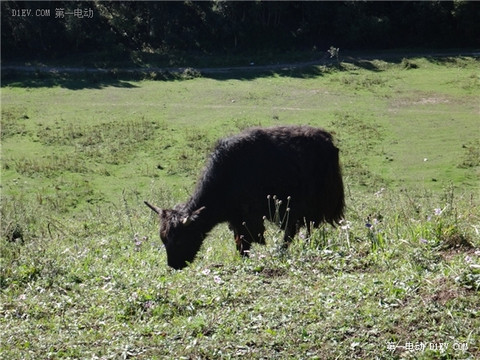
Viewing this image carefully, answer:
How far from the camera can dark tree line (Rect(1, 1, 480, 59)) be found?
160 ft

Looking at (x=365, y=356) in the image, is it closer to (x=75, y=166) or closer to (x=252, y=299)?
(x=252, y=299)

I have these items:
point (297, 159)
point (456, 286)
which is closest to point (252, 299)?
point (456, 286)

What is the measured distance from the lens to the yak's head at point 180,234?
40.7 feet

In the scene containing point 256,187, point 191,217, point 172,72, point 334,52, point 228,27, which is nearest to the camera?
point 191,217

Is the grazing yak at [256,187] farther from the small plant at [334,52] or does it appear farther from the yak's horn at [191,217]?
the small plant at [334,52]

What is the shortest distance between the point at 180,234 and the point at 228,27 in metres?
40.5

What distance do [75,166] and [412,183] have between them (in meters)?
13.7

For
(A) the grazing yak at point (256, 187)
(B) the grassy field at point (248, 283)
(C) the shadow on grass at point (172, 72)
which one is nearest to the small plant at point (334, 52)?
(C) the shadow on grass at point (172, 72)

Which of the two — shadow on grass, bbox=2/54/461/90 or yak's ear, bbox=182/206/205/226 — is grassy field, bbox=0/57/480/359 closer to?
yak's ear, bbox=182/206/205/226

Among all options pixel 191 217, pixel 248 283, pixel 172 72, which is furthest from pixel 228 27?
pixel 248 283

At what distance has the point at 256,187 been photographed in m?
13.2

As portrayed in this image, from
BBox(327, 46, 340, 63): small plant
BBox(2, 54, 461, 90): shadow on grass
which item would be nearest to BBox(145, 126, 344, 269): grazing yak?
BBox(2, 54, 461, 90): shadow on grass

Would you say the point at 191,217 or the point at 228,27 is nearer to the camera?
the point at 191,217

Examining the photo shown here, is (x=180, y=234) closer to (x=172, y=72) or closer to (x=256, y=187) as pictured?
(x=256, y=187)
